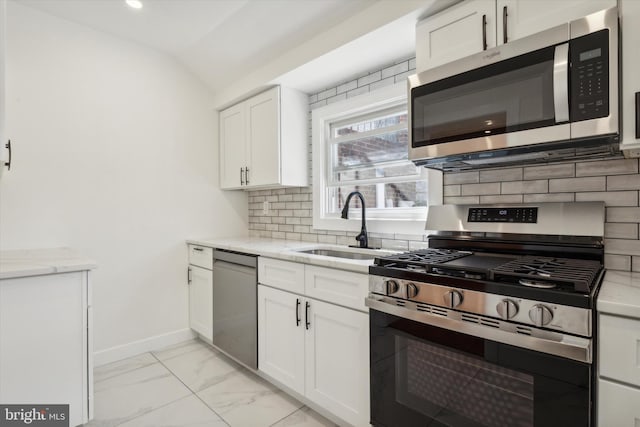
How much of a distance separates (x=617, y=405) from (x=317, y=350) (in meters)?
1.27

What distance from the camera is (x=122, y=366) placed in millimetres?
2590

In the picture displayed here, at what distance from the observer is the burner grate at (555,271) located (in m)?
1.03

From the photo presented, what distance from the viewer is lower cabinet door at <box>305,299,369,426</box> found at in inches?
64.2

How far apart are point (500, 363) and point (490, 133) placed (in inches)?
35.7

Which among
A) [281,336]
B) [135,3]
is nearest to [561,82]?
[281,336]

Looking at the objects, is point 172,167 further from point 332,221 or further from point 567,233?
point 567,233

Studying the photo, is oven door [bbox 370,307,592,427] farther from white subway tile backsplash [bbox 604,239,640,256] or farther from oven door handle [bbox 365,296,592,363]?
white subway tile backsplash [bbox 604,239,640,256]

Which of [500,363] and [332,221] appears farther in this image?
[332,221]

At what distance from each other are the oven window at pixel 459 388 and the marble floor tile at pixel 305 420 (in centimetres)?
69

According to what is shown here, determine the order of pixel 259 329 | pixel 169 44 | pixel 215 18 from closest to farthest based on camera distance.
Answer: pixel 259 329
pixel 215 18
pixel 169 44

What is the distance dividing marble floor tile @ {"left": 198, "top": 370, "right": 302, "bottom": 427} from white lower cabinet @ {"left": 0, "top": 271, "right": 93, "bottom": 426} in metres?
0.69

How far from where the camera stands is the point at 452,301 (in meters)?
1.22

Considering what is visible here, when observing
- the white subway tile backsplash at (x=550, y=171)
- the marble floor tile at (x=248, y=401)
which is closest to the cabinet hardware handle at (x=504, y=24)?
the white subway tile backsplash at (x=550, y=171)

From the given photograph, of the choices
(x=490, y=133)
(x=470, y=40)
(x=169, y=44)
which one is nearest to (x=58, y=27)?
(x=169, y=44)
